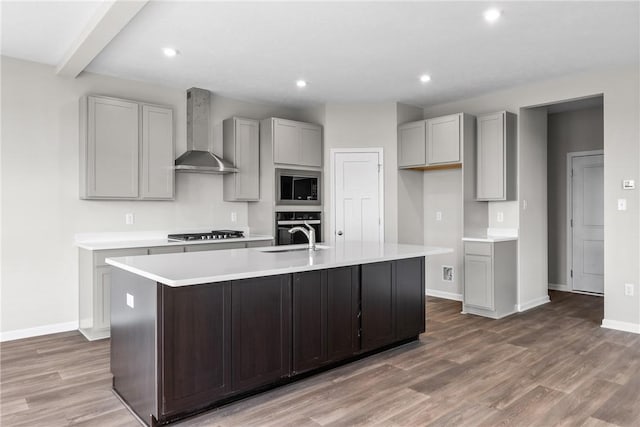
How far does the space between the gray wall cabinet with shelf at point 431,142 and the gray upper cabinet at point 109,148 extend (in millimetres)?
3271

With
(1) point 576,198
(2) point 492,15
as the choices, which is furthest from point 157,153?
(1) point 576,198

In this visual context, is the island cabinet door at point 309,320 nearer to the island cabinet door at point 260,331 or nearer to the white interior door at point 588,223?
the island cabinet door at point 260,331

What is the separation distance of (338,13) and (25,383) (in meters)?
3.42

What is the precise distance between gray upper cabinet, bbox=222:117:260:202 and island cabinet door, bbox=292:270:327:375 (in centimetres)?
263

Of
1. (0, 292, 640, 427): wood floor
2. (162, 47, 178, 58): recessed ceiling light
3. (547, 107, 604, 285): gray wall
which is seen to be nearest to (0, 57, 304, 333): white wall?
(0, 292, 640, 427): wood floor

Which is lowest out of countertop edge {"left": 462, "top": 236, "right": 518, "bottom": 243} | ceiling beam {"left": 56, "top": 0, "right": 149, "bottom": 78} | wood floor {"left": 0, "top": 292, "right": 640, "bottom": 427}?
wood floor {"left": 0, "top": 292, "right": 640, "bottom": 427}

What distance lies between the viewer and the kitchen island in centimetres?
236

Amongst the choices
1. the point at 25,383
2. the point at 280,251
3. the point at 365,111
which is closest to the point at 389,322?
the point at 280,251

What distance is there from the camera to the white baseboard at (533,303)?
5121 mm

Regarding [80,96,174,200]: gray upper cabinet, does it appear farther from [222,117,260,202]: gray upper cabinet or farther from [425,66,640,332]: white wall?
[425,66,640,332]: white wall

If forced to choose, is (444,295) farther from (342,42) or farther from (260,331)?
(260,331)

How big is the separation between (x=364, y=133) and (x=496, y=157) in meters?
1.73

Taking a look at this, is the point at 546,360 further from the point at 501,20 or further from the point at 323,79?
the point at 323,79

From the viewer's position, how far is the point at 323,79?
15.7 feet
